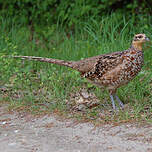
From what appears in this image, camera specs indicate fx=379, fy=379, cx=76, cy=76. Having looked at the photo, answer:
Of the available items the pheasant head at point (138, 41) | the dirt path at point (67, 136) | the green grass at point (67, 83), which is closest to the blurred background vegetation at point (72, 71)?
the green grass at point (67, 83)

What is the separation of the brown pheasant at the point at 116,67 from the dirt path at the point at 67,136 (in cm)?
68

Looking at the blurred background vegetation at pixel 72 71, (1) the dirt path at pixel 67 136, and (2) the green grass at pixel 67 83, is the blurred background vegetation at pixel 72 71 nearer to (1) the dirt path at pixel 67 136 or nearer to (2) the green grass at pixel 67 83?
(2) the green grass at pixel 67 83

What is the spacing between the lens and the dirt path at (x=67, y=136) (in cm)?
415

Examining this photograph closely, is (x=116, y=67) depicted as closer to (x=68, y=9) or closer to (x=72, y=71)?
(x=72, y=71)

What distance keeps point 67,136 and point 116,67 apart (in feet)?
4.08

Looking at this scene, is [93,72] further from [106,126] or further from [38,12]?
[38,12]

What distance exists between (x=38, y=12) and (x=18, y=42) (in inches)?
130

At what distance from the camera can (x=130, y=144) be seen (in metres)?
4.20

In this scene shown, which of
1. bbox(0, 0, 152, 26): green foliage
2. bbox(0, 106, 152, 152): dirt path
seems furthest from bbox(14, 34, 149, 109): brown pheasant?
bbox(0, 0, 152, 26): green foliage

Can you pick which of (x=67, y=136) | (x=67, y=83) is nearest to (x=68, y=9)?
(x=67, y=83)

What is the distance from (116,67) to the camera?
205 inches

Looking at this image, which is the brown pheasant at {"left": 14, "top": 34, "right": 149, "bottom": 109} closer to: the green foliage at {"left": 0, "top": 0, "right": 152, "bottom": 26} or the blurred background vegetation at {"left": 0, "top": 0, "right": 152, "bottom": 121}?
the blurred background vegetation at {"left": 0, "top": 0, "right": 152, "bottom": 121}

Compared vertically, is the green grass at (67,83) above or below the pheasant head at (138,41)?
below

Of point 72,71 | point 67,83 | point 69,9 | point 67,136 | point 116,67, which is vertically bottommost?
point 67,136
